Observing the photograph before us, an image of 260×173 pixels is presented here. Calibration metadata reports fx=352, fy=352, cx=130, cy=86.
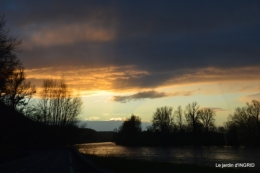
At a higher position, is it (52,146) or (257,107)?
(257,107)

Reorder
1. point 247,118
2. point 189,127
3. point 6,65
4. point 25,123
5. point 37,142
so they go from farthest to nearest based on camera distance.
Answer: point 189,127
point 247,118
point 37,142
point 25,123
point 6,65

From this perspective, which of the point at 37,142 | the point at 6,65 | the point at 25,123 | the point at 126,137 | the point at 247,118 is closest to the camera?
the point at 6,65

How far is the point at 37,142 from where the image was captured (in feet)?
255

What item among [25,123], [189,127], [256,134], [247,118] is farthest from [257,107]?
[25,123]

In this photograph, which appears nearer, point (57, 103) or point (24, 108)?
point (24, 108)

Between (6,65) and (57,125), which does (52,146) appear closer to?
(57,125)

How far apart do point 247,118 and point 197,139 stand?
789 inches

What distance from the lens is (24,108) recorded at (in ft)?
191

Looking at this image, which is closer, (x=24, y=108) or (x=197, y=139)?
(x=24, y=108)

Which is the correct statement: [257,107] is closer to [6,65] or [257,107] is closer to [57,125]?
[57,125]

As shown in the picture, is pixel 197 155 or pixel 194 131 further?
pixel 194 131

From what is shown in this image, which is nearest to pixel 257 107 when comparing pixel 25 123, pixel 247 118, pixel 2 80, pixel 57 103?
pixel 247 118

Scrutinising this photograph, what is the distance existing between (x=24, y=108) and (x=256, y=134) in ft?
179

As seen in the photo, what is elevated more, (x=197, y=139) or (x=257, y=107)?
(x=257, y=107)
